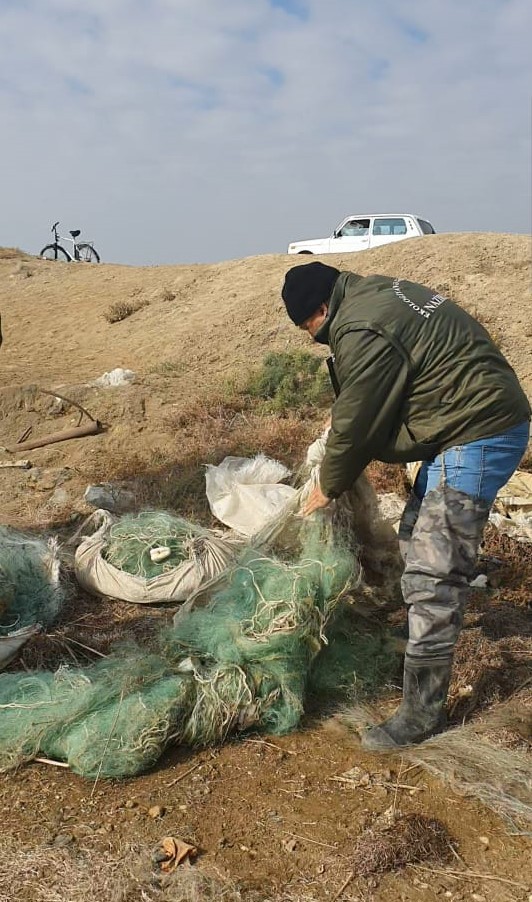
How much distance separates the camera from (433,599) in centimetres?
Result: 299

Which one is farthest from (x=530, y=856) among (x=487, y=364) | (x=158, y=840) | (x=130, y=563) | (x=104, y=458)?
(x=104, y=458)

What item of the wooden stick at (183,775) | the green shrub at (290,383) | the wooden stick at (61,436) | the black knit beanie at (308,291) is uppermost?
the black knit beanie at (308,291)

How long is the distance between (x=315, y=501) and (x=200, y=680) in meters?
0.85

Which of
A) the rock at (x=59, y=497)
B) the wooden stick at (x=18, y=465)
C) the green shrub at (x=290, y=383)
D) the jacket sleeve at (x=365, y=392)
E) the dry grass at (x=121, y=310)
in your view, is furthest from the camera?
the dry grass at (x=121, y=310)

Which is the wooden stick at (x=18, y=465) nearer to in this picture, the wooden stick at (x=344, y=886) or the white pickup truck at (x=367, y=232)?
the wooden stick at (x=344, y=886)

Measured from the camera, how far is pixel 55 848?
2547 mm

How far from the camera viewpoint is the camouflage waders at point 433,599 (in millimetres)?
2990

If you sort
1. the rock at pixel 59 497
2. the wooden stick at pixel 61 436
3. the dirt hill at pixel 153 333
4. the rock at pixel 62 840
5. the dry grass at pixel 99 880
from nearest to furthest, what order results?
1. the dry grass at pixel 99 880
2. the rock at pixel 62 840
3. the rock at pixel 59 497
4. the dirt hill at pixel 153 333
5. the wooden stick at pixel 61 436

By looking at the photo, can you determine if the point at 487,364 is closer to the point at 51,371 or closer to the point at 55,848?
the point at 55,848

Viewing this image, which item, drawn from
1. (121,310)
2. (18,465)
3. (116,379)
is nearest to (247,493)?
(18,465)

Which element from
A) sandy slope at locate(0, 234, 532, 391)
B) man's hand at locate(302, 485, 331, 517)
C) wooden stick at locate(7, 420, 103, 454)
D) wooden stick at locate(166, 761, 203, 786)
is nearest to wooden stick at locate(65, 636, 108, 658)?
wooden stick at locate(166, 761, 203, 786)

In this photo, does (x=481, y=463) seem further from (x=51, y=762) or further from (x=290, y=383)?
(x=290, y=383)

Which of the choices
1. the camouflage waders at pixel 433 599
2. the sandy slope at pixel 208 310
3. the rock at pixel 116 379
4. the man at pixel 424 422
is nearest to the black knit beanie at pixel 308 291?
the man at pixel 424 422

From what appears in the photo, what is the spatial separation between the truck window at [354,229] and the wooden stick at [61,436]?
34.6 feet
